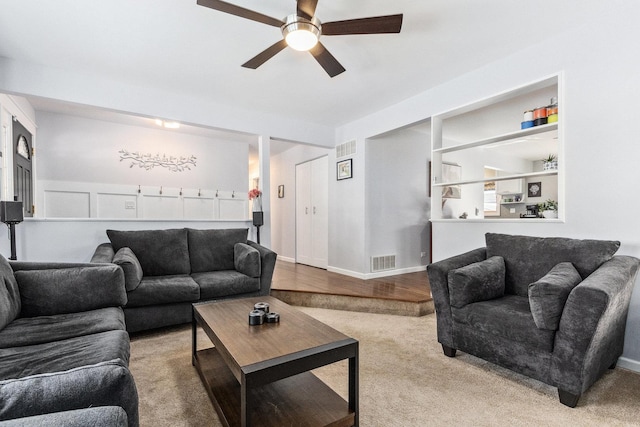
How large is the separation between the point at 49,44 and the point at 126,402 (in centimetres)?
320

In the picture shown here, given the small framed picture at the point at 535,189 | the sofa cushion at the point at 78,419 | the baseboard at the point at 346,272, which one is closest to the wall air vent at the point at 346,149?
the baseboard at the point at 346,272

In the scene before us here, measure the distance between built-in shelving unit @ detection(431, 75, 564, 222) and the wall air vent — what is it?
127cm

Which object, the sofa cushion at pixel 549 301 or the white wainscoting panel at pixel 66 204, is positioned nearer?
the sofa cushion at pixel 549 301

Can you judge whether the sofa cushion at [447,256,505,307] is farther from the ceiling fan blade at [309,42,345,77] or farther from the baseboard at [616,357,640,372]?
the ceiling fan blade at [309,42,345,77]

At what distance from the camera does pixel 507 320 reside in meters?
1.98

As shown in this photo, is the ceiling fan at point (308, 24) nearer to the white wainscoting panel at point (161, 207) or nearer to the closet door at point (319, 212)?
the closet door at point (319, 212)

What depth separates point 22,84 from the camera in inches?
118

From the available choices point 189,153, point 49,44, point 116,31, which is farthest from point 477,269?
point 189,153

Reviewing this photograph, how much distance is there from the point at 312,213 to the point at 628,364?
174 inches

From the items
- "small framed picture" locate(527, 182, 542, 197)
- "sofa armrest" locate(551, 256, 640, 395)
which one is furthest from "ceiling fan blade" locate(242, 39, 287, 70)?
"small framed picture" locate(527, 182, 542, 197)

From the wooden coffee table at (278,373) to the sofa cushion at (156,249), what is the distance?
1.60 m

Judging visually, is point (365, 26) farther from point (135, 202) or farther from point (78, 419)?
point (135, 202)

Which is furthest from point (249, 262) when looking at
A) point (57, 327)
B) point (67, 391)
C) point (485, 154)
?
point (485, 154)

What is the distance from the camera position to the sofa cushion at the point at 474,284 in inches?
86.7
